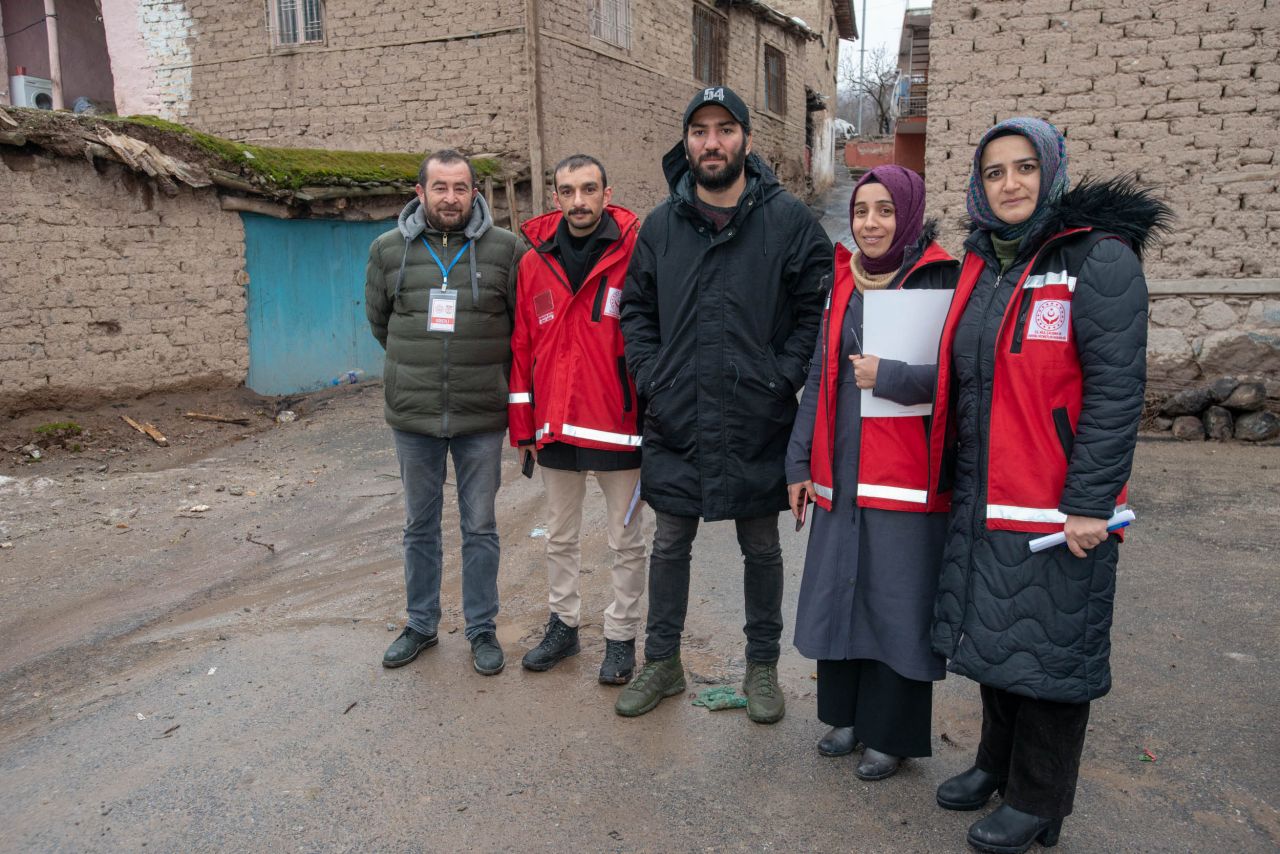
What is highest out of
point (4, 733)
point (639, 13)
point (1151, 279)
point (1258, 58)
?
point (639, 13)

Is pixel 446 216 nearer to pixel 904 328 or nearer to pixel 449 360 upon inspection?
pixel 449 360

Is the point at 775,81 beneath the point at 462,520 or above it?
above

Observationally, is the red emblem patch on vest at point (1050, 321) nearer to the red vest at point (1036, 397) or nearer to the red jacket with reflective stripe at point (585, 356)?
the red vest at point (1036, 397)

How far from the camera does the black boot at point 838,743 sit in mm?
2982

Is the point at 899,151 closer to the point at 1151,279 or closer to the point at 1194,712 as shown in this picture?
the point at 1151,279

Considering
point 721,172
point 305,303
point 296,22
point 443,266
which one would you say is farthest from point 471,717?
point 296,22

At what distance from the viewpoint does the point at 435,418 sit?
12.0ft

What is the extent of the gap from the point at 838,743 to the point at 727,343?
1.40 metres

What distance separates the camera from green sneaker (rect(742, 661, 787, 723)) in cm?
321

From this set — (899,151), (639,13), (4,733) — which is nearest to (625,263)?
(4,733)

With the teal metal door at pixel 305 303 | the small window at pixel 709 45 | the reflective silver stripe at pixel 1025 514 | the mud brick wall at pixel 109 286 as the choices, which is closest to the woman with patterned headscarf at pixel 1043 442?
the reflective silver stripe at pixel 1025 514

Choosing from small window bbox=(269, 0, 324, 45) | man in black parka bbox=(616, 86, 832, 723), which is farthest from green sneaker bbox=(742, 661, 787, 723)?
small window bbox=(269, 0, 324, 45)

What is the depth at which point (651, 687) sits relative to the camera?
3352mm

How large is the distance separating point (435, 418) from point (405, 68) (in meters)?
10.00
